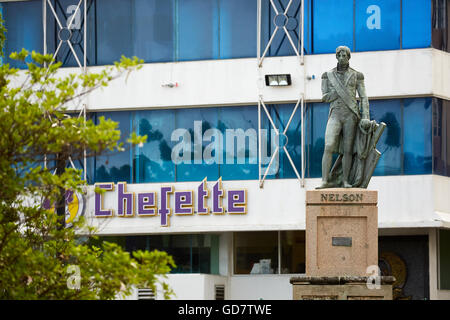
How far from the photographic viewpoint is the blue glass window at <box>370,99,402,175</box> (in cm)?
3634

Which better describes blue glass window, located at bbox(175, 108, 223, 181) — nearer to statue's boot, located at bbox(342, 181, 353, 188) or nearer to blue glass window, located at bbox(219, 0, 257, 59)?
blue glass window, located at bbox(219, 0, 257, 59)

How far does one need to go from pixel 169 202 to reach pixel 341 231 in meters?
14.4

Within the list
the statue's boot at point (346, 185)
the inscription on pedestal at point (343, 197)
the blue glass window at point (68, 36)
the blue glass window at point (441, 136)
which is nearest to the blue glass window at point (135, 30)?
the blue glass window at point (68, 36)

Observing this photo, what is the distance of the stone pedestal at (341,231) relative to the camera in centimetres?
2402

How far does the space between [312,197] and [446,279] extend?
47.0ft

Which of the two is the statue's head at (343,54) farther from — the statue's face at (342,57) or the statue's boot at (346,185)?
the statue's boot at (346,185)

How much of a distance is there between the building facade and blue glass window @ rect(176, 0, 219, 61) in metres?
0.03

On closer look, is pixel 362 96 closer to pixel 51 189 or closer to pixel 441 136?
pixel 51 189

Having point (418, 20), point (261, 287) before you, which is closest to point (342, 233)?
point (418, 20)

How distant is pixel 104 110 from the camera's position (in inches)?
1533

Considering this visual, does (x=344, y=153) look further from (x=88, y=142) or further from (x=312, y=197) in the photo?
(x=88, y=142)

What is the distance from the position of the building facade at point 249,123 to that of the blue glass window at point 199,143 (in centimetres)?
5

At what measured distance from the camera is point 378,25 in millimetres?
36688

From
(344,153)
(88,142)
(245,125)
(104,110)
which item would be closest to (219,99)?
(245,125)
